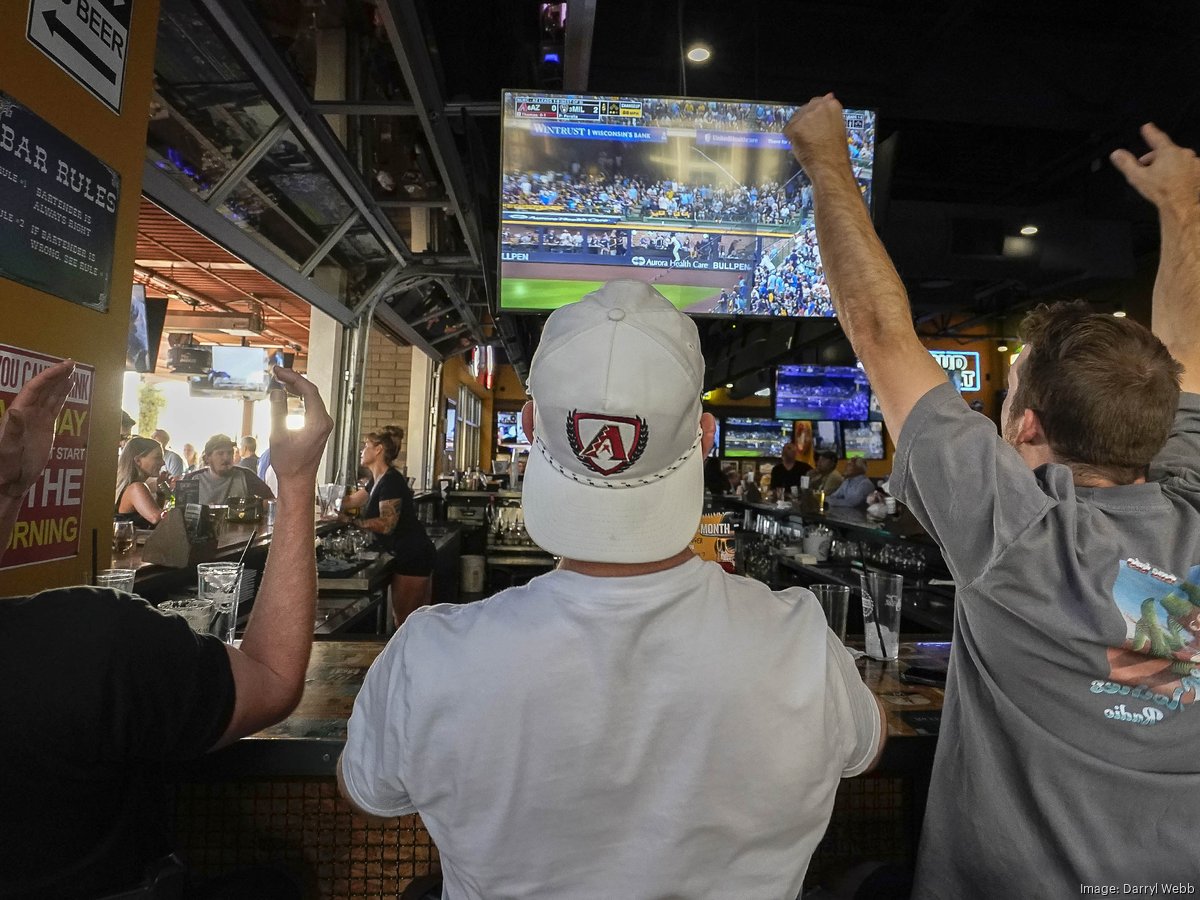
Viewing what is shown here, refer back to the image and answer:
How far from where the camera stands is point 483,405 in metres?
18.8

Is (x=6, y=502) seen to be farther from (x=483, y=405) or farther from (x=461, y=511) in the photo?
(x=483, y=405)

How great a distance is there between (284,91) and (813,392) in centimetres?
831

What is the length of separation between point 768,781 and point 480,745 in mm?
334

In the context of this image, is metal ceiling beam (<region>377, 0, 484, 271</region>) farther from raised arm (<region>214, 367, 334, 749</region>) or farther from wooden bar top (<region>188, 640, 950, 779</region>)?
wooden bar top (<region>188, 640, 950, 779</region>)

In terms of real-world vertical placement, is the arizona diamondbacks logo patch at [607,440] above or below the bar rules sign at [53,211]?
below

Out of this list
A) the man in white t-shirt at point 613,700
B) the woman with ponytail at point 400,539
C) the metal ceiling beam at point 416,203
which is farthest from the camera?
the metal ceiling beam at point 416,203

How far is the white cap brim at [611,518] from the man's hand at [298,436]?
496 mm

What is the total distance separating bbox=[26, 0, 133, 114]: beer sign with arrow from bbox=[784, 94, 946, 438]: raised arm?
161 centimetres

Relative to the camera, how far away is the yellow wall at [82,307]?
146cm

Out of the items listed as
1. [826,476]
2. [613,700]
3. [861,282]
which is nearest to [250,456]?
[826,476]

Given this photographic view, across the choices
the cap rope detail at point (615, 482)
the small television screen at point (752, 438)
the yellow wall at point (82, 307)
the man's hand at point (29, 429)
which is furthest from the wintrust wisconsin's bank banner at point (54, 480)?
the small television screen at point (752, 438)

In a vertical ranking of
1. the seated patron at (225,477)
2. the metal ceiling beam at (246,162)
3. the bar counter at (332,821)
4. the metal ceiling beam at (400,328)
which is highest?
the metal ceiling beam at (400,328)

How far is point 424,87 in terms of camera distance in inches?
130

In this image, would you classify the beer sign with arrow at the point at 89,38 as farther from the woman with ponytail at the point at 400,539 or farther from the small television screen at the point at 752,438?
the small television screen at the point at 752,438
